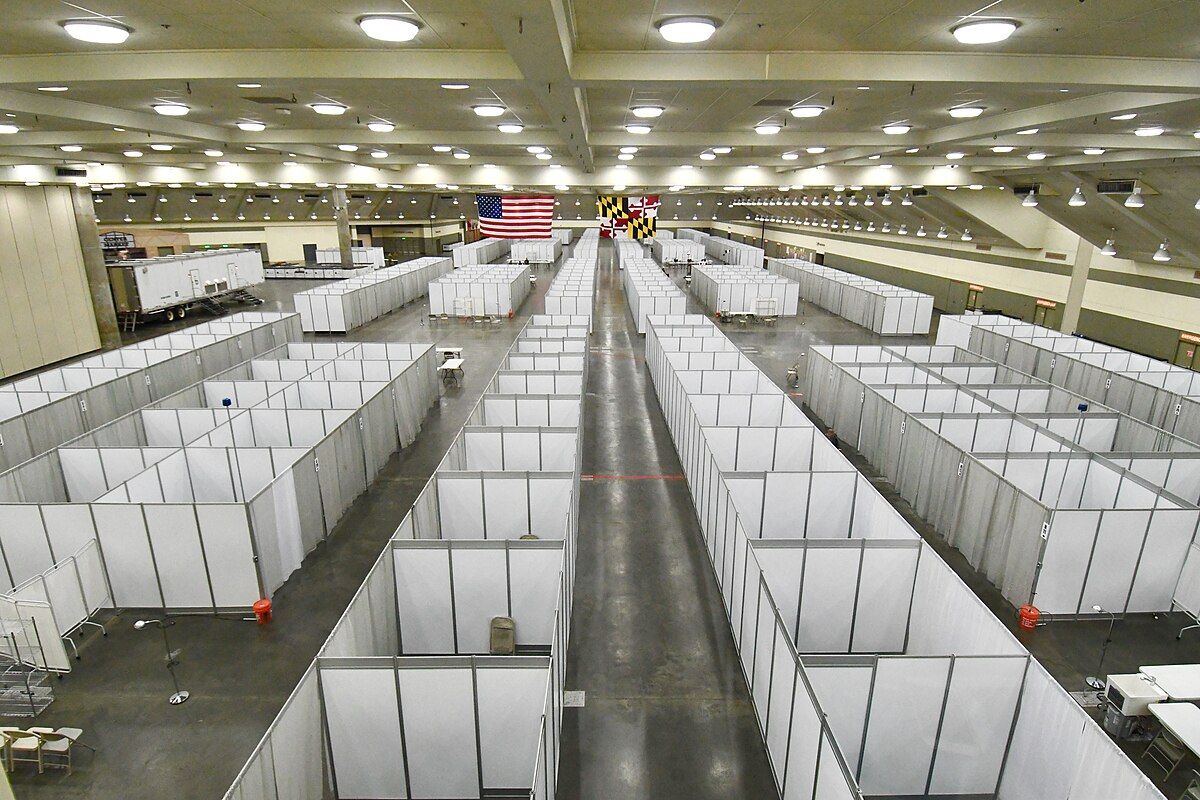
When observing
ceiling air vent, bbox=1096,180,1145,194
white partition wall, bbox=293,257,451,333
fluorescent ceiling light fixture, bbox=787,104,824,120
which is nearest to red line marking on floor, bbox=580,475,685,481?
fluorescent ceiling light fixture, bbox=787,104,824,120

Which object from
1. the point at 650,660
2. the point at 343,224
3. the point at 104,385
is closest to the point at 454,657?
the point at 650,660

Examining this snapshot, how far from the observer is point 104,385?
50.4ft

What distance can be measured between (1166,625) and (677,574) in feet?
23.9

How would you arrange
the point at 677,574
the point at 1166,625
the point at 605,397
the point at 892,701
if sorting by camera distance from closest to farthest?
1. the point at 892,701
2. the point at 1166,625
3. the point at 677,574
4. the point at 605,397

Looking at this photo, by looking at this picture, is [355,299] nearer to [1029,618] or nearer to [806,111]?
[806,111]

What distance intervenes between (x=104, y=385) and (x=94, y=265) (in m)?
13.1

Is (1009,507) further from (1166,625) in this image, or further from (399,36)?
(399,36)

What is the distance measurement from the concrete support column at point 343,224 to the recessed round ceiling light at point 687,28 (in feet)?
118

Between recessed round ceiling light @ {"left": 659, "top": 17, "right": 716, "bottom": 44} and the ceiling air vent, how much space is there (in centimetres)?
1887

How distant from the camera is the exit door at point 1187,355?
2220 centimetres

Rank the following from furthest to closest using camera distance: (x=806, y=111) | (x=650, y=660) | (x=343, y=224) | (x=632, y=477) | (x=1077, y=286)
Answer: (x=343, y=224)
(x=1077, y=286)
(x=632, y=477)
(x=806, y=111)
(x=650, y=660)

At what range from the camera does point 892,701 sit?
638 cm

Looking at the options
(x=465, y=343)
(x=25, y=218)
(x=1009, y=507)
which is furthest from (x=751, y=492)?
(x=25, y=218)

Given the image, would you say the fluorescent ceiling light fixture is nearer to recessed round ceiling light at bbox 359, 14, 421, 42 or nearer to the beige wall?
recessed round ceiling light at bbox 359, 14, 421, 42
